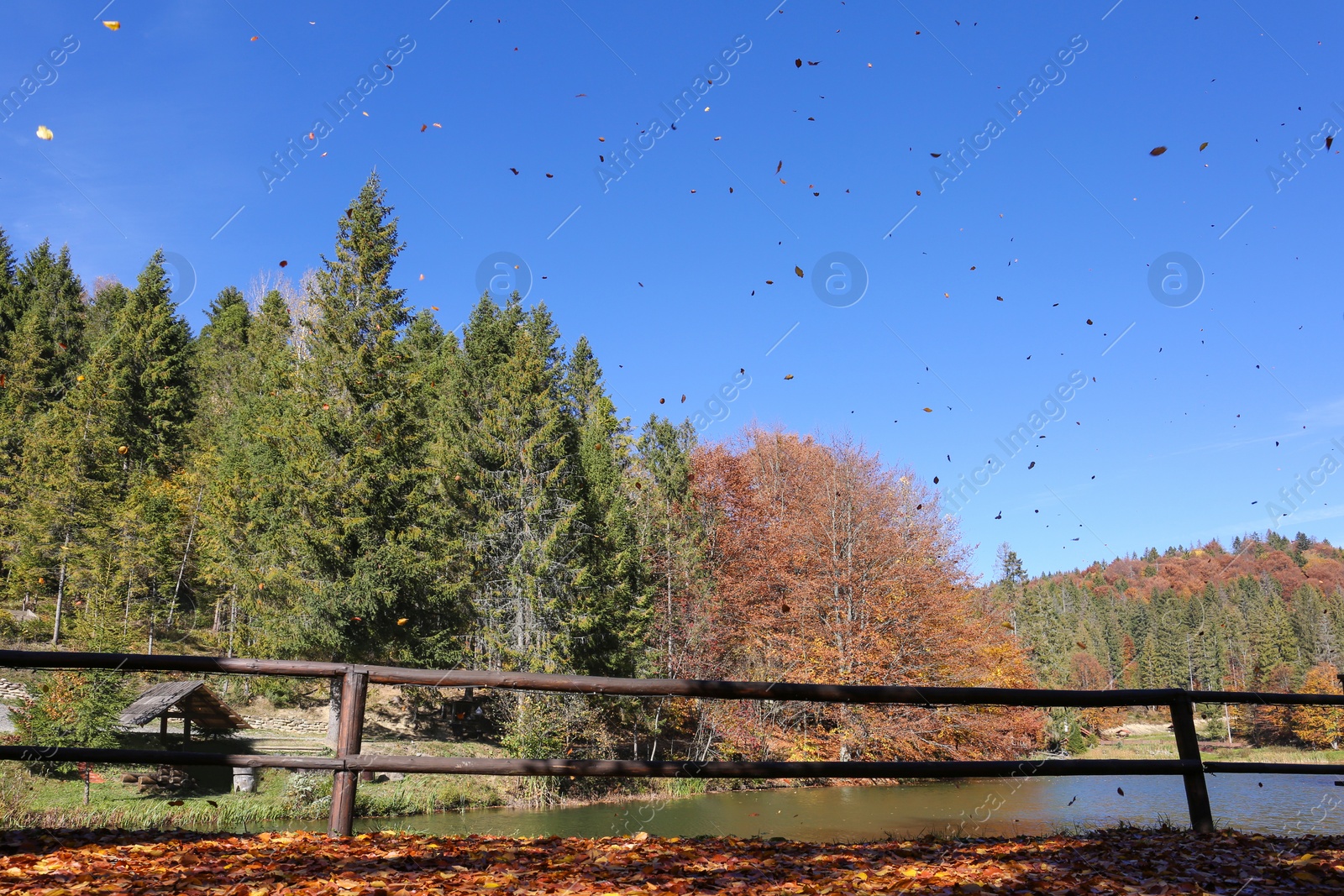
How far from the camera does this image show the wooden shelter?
60.0 ft

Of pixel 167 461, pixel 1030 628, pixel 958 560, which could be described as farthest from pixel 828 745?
pixel 167 461

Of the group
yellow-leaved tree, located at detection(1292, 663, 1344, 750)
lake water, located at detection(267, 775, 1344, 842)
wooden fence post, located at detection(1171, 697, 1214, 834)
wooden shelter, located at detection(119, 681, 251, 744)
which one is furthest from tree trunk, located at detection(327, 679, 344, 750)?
yellow-leaved tree, located at detection(1292, 663, 1344, 750)

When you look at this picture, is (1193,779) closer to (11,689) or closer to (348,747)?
(348,747)

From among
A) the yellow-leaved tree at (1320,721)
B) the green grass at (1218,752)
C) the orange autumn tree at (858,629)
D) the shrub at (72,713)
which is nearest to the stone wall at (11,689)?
the shrub at (72,713)

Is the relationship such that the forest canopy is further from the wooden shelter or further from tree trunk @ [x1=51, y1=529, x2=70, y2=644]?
the wooden shelter

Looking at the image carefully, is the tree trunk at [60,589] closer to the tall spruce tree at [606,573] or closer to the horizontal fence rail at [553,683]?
the tall spruce tree at [606,573]

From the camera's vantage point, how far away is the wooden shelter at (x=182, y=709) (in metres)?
18.3

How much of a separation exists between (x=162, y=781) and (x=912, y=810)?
56.5 ft

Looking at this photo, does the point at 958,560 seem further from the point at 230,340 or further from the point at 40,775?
the point at 230,340

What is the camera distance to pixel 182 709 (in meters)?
19.3

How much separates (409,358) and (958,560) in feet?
72.0

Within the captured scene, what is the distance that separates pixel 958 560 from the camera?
30.7 m

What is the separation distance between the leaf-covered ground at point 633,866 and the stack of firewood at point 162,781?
52.1 feet

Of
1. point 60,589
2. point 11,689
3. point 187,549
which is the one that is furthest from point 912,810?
point 60,589
